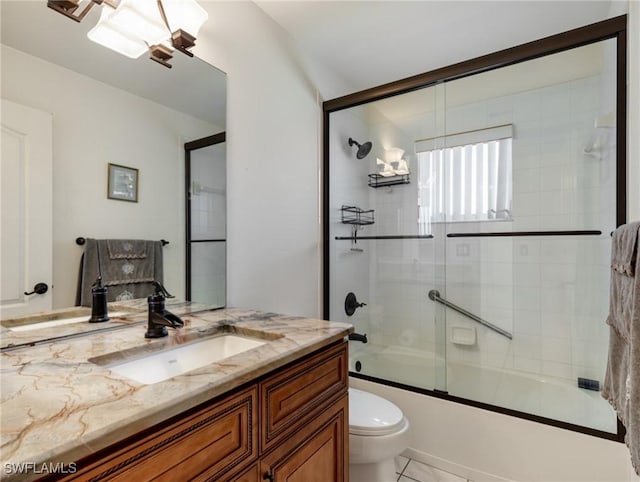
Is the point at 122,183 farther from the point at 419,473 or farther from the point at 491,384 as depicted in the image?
the point at 491,384

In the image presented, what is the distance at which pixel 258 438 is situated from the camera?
0.81 meters

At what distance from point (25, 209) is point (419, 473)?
2.09 metres

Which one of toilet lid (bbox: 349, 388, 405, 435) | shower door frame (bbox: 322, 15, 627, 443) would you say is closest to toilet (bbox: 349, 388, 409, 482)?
toilet lid (bbox: 349, 388, 405, 435)

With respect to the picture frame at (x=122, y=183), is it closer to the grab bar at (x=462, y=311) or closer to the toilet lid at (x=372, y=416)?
the toilet lid at (x=372, y=416)

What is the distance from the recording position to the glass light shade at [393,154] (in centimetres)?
264

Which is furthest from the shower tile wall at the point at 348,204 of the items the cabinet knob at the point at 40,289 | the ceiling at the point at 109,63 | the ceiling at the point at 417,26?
the cabinet knob at the point at 40,289

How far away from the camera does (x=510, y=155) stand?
2.45 meters

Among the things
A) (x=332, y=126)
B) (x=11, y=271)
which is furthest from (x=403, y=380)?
(x=11, y=271)

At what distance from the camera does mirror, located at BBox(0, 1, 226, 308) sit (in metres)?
0.96

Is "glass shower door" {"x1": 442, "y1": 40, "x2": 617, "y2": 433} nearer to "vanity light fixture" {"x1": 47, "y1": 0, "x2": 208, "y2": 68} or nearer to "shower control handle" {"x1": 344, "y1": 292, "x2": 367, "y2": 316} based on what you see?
"shower control handle" {"x1": 344, "y1": 292, "x2": 367, "y2": 316}

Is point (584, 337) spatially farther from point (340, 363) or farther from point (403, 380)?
point (340, 363)

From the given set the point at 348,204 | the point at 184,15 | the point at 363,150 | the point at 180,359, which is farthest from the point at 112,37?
the point at 363,150

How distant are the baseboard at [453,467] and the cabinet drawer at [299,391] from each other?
108 centimetres

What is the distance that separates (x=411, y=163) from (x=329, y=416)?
6.73ft
